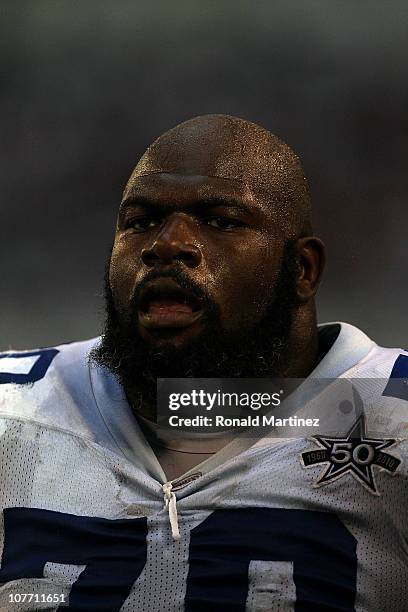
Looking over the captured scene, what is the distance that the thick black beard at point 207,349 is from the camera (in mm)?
1576

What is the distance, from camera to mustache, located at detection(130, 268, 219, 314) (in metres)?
1.55

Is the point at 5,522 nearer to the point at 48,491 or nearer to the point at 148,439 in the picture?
the point at 48,491

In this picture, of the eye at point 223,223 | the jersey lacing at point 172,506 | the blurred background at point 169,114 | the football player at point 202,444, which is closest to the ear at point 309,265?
the football player at point 202,444

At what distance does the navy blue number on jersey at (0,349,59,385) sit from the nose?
317 mm

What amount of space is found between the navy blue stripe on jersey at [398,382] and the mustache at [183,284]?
293mm

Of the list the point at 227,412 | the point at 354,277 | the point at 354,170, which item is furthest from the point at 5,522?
the point at 354,170

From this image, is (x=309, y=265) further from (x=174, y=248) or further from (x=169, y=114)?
(x=169, y=114)

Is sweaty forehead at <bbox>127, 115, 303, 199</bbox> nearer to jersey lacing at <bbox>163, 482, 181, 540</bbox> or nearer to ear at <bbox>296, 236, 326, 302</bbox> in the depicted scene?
ear at <bbox>296, 236, 326, 302</bbox>

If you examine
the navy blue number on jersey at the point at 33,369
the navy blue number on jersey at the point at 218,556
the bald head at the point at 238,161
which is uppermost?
the bald head at the point at 238,161

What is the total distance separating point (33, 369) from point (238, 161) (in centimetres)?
50

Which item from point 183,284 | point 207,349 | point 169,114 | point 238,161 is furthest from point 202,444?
point 169,114

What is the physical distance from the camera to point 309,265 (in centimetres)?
175

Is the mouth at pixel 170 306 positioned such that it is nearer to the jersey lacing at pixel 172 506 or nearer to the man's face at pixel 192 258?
the man's face at pixel 192 258

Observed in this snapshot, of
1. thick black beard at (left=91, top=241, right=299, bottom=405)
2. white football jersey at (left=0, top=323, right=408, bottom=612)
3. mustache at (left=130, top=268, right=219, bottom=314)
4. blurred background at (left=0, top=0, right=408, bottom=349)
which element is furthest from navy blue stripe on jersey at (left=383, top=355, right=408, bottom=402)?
blurred background at (left=0, top=0, right=408, bottom=349)
